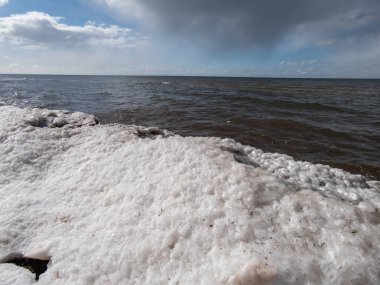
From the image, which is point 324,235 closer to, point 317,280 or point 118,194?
point 317,280

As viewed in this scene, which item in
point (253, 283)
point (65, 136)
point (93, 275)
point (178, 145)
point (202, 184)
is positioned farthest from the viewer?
point (65, 136)

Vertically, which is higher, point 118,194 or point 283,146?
point 118,194

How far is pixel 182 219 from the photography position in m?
3.62

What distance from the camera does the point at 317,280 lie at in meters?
2.73

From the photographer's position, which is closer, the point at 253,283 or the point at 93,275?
the point at 253,283

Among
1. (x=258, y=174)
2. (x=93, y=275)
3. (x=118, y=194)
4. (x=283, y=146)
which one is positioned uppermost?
A: (x=258, y=174)

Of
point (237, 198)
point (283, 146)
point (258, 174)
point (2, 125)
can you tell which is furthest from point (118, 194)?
point (283, 146)

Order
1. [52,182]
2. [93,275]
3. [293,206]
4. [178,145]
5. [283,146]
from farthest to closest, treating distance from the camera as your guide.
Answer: [283,146]
[178,145]
[52,182]
[293,206]
[93,275]

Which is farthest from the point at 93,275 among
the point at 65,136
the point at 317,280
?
the point at 65,136

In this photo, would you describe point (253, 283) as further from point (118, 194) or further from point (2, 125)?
point (2, 125)

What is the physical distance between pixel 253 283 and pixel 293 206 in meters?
1.31

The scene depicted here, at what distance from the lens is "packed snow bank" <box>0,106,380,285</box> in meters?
2.96

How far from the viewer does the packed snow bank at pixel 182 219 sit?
2961mm

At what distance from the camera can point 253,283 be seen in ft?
8.82
